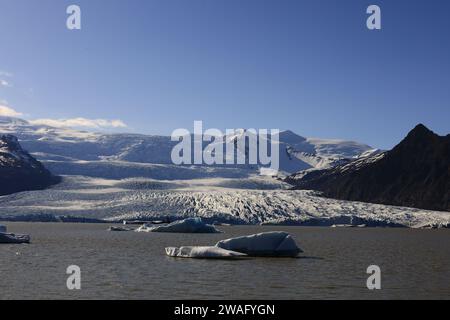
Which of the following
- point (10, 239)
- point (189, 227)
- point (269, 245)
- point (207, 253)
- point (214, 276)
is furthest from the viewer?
point (189, 227)

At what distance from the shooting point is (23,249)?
43031 millimetres

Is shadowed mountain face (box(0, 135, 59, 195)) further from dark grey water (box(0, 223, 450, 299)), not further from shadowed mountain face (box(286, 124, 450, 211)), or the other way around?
dark grey water (box(0, 223, 450, 299))

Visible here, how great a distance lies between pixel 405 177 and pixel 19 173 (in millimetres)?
90557

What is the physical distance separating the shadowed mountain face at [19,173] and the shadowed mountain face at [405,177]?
62627 millimetres

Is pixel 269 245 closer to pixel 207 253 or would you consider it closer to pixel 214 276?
pixel 207 253

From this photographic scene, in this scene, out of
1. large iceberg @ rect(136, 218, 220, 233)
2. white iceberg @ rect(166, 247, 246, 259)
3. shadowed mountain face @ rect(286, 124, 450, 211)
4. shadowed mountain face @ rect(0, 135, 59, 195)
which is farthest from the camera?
shadowed mountain face @ rect(0, 135, 59, 195)

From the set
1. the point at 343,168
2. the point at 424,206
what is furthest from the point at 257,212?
the point at 343,168

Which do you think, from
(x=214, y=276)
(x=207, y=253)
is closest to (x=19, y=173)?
(x=207, y=253)

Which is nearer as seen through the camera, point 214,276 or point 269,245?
point 214,276

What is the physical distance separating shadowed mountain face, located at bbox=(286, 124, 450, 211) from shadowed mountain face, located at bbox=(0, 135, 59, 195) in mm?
62627

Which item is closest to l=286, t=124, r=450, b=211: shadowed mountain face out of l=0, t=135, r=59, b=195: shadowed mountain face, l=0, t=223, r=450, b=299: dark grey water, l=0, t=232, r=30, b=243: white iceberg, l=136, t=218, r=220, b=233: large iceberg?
l=0, t=135, r=59, b=195: shadowed mountain face

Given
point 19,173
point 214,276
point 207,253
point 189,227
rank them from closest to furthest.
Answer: point 214,276
point 207,253
point 189,227
point 19,173

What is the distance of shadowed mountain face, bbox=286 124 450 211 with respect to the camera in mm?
131875

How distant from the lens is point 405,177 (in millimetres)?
140875
